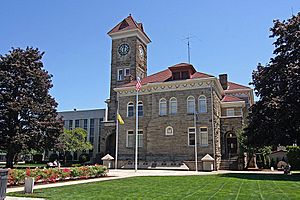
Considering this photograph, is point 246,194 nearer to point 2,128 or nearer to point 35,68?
point 2,128

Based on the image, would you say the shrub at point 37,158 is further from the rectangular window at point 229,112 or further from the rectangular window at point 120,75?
the rectangular window at point 229,112

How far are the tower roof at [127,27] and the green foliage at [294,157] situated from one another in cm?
2503

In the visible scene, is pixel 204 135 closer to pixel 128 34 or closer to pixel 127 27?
pixel 128 34

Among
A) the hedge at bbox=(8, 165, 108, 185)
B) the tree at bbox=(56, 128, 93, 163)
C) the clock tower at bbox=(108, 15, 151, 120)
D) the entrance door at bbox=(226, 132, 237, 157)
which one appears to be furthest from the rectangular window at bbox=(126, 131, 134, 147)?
the hedge at bbox=(8, 165, 108, 185)

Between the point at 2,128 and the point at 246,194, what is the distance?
23263 mm

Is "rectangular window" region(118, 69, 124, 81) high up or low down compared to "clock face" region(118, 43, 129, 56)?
down

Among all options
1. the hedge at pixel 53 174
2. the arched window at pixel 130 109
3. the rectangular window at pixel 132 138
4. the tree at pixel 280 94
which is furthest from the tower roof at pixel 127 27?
the hedge at pixel 53 174

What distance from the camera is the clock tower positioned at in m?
40.9

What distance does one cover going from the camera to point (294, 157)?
109ft

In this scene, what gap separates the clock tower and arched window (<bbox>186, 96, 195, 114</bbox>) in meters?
10.3

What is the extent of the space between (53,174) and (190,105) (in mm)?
19136

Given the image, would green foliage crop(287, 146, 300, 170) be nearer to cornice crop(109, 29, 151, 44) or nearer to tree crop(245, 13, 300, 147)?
tree crop(245, 13, 300, 147)

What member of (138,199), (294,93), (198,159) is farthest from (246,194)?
(198,159)

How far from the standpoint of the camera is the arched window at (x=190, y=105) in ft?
106
